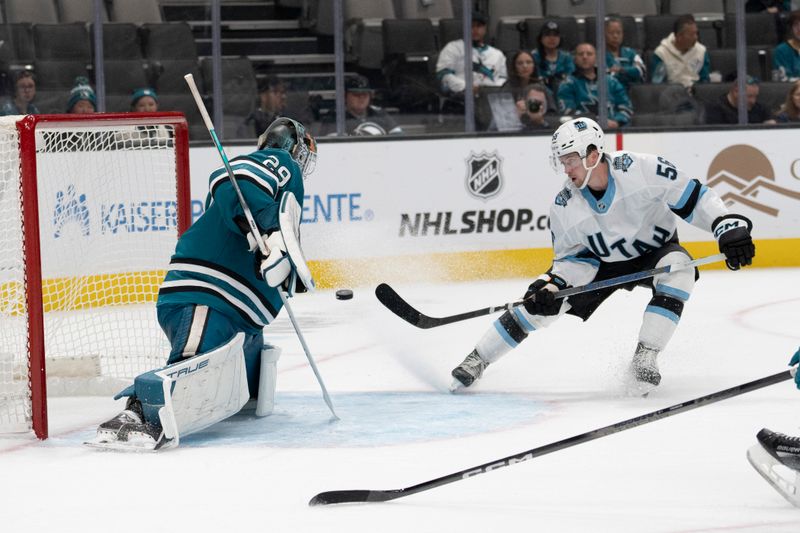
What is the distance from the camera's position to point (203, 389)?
323 cm

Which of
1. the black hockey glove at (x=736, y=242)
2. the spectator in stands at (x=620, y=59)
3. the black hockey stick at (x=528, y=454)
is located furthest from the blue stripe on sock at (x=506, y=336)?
the spectator in stands at (x=620, y=59)

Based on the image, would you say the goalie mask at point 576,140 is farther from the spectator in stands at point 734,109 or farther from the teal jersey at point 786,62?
the teal jersey at point 786,62

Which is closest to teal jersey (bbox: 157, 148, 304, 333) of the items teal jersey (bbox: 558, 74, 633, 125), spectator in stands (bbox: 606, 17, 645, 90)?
teal jersey (bbox: 558, 74, 633, 125)

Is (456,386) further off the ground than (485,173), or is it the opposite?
(485,173)

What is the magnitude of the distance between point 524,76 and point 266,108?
1.46 metres

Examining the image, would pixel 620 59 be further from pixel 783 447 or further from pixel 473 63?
pixel 783 447

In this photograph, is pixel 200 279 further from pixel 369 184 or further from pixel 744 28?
pixel 744 28

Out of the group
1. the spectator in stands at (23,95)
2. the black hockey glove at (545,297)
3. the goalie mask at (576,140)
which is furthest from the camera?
the spectator in stands at (23,95)

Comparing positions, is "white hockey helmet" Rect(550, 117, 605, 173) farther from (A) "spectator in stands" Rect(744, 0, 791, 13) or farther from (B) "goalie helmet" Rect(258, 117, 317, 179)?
(A) "spectator in stands" Rect(744, 0, 791, 13)

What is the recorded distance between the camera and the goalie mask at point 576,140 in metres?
3.70

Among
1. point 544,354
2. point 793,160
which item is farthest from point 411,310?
point 793,160

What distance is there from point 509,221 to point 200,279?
353 centimetres

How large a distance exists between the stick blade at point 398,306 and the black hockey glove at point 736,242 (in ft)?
3.31

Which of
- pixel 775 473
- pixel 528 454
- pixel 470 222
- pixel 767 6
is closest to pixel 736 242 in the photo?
pixel 775 473
